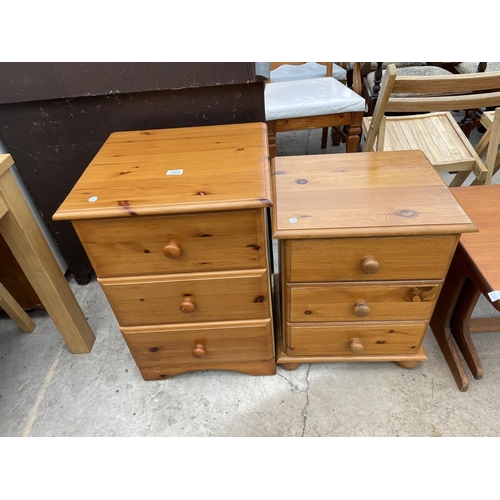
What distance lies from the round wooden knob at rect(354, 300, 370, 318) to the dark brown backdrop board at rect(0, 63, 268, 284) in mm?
715

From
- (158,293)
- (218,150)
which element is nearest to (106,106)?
(218,150)

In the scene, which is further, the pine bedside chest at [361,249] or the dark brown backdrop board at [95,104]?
the dark brown backdrop board at [95,104]

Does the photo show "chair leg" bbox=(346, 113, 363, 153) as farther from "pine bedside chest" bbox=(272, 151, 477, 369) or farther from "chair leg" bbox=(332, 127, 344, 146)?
"pine bedside chest" bbox=(272, 151, 477, 369)

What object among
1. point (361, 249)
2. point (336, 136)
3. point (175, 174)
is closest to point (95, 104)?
point (175, 174)

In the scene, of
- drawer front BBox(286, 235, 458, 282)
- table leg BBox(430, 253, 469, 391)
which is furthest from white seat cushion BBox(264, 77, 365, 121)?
drawer front BBox(286, 235, 458, 282)

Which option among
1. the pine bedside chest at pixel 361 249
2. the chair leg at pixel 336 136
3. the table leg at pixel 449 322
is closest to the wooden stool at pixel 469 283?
the table leg at pixel 449 322

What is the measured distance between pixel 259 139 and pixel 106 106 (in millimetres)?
575

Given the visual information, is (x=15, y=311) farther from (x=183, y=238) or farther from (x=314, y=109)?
(x=314, y=109)

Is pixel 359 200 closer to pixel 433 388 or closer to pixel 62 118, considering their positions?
pixel 433 388

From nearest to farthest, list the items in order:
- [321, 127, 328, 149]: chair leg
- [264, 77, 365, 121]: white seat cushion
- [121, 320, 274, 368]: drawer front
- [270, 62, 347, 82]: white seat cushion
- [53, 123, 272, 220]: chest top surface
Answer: [53, 123, 272, 220]: chest top surface → [121, 320, 274, 368]: drawer front → [264, 77, 365, 121]: white seat cushion → [270, 62, 347, 82]: white seat cushion → [321, 127, 328, 149]: chair leg

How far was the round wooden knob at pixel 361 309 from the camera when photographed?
995mm

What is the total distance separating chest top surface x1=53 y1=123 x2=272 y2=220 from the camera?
0.80 m

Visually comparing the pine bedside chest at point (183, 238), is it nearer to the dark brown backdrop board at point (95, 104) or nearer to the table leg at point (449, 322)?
the dark brown backdrop board at point (95, 104)

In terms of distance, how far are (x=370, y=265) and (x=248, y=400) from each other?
656mm
